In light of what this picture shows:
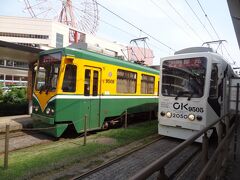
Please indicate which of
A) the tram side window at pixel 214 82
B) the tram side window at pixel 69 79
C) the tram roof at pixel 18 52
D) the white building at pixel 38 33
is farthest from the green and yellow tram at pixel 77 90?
the white building at pixel 38 33

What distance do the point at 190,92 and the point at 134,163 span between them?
3226mm

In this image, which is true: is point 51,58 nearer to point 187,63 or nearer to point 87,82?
point 87,82

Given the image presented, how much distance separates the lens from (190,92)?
837 cm

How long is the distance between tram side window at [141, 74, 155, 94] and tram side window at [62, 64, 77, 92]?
492 cm

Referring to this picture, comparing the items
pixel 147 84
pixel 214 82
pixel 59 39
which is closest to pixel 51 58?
pixel 214 82

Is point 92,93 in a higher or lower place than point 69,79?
lower

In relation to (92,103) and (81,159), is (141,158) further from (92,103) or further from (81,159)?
(92,103)

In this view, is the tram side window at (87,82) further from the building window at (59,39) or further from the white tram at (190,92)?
the building window at (59,39)

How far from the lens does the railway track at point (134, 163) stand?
5.59 m

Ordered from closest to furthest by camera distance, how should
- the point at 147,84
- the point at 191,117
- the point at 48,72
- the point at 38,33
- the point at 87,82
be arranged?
the point at 191,117 → the point at 48,72 → the point at 87,82 → the point at 147,84 → the point at 38,33

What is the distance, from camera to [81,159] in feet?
21.5

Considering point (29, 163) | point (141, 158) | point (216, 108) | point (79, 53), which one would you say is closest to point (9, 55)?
point (79, 53)

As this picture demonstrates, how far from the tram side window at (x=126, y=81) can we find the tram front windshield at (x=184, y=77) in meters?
2.35

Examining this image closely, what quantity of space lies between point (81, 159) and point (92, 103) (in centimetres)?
316
